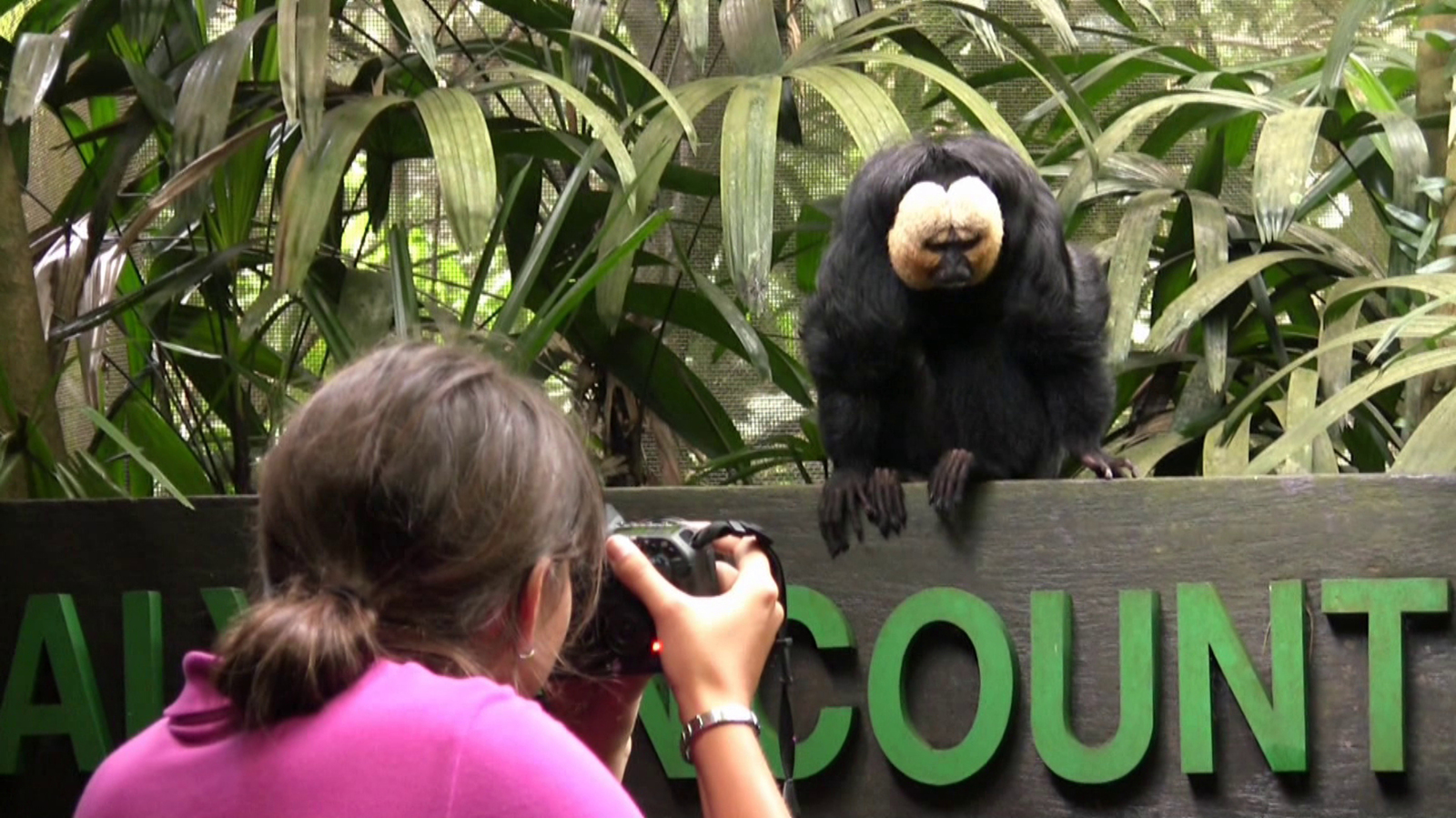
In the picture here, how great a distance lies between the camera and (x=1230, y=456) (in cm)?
251

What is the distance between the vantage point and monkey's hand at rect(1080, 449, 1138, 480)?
2.42 m

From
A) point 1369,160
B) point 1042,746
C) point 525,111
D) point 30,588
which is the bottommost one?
point 1042,746

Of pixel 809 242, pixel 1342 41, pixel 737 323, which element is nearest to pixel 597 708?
pixel 737 323

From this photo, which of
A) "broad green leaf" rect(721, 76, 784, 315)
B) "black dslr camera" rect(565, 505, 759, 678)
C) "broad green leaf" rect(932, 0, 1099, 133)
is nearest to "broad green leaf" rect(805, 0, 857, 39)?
"broad green leaf" rect(721, 76, 784, 315)

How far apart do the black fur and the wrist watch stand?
1407mm

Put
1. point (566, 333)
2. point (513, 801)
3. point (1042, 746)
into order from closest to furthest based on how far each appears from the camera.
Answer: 1. point (513, 801)
2. point (1042, 746)
3. point (566, 333)

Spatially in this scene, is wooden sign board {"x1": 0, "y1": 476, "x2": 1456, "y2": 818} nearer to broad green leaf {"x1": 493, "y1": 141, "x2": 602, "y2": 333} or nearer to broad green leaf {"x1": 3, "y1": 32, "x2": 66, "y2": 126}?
broad green leaf {"x1": 493, "y1": 141, "x2": 602, "y2": 333}

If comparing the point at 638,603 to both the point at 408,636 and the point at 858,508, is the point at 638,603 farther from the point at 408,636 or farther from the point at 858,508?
the point at 858,508

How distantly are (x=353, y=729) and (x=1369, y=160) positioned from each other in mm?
2600

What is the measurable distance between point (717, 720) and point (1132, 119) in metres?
1.88

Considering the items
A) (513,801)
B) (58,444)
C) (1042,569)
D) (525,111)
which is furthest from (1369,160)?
(513,801)

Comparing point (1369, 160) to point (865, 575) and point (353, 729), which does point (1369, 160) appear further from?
point (353, 729)

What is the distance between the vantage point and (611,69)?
9.74 ft

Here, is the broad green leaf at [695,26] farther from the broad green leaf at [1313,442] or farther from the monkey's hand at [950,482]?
the broad green leaf at [1313,442]
